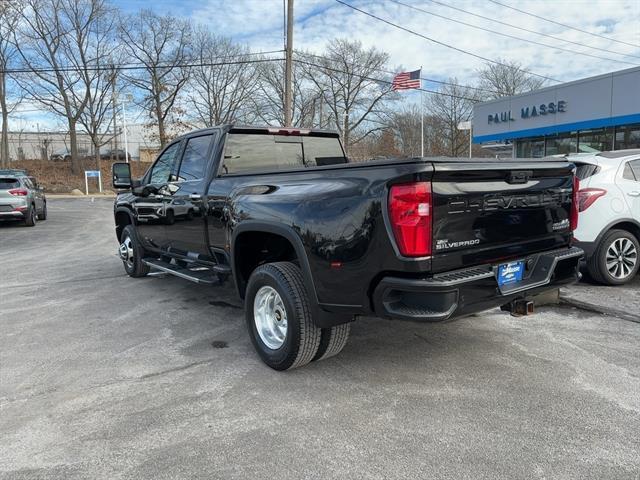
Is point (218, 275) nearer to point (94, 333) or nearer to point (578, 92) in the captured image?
point (94, 333)

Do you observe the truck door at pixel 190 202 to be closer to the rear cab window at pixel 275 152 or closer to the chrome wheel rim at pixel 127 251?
the rear cab window at pixel 275 152

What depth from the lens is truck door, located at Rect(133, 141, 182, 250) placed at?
5.84 m

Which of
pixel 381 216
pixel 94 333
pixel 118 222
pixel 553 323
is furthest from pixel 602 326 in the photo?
pixel 118 222

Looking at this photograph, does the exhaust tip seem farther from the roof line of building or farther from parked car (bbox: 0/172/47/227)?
the roof line of building

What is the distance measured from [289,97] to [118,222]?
1397cm

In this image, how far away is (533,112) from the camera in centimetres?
2192

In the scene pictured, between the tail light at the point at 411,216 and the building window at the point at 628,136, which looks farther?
the building window at the point at 628,136

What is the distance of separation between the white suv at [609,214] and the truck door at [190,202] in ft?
14.4

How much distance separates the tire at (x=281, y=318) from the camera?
3508 mm

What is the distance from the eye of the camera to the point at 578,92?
1959 cm

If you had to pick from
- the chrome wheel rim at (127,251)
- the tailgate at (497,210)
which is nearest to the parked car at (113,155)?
the chrome wheel rim at (127,251)

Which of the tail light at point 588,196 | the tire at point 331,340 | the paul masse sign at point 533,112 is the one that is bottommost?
the tire at point 331,340

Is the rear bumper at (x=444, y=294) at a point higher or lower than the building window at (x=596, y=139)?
lower

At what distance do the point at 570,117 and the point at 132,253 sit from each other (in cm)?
1894
